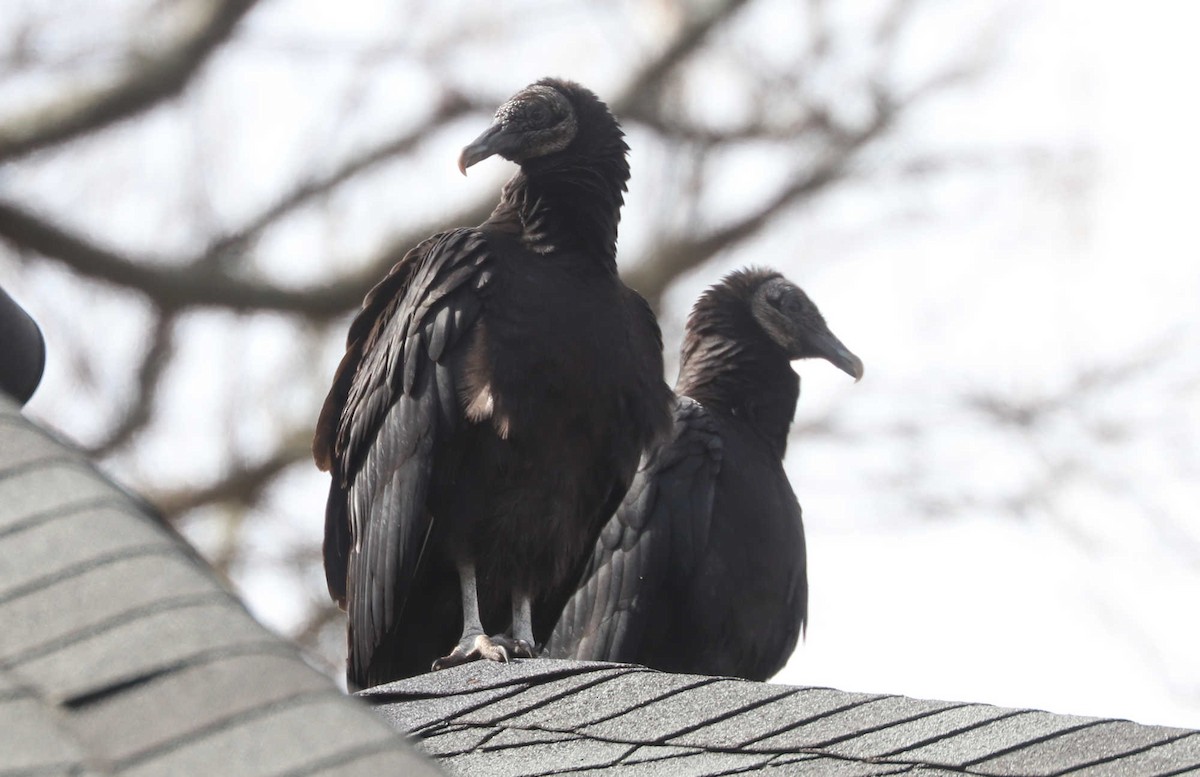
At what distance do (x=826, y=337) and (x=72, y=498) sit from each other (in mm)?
4437

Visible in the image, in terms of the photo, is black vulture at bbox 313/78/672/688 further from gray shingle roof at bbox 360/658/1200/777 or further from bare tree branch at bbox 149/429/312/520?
bare tree branch at bbox 149/429/312/520

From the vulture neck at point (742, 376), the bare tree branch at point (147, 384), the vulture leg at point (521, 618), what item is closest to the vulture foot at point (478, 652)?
the vulture leg at point (521, 618)

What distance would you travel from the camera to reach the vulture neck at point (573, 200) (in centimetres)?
445

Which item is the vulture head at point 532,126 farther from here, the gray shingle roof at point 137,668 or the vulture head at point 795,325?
the gray shingle roof at point 137,668

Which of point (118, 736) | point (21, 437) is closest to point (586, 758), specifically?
point (21, 437)

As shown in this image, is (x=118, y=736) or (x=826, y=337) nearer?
(x=118, y=736)

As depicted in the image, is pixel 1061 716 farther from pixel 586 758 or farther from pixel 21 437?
pixel 21 437

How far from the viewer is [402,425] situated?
425cm

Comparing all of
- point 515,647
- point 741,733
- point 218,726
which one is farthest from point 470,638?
point 218,726

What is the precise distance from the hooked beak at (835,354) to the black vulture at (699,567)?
1.62 feet

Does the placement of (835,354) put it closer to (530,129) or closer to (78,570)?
(530,129)

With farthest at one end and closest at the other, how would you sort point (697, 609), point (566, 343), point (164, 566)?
point (697, 609) → point (566, 343) → point (164, 566)

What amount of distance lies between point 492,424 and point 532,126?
0.93 meters

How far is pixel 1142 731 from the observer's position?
2.86 m
